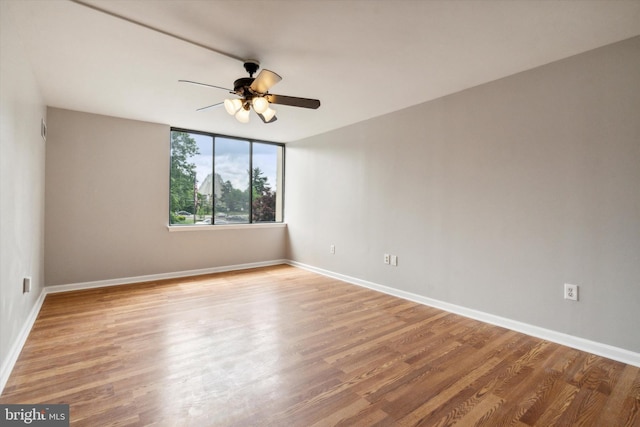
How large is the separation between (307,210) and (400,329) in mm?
2967

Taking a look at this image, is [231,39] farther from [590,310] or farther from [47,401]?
[590,310]

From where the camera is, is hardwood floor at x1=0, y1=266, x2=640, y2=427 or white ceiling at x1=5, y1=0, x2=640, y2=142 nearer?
hardwood floor at x1=0, y1=266, x2=640, y2=427

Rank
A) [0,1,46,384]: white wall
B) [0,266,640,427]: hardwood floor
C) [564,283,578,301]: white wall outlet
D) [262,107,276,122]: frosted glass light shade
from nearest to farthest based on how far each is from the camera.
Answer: [0,266,640,427]: hardwood floor
[0,1,46,384]: white wall
[564,283,578,301]: white wall outlet
[262,107,276,122]: frosted glass light shade

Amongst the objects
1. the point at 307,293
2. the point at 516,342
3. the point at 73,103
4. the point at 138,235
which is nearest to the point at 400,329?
the point at 516,342

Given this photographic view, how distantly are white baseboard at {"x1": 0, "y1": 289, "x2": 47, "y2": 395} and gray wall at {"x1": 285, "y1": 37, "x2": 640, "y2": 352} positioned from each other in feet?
11.6

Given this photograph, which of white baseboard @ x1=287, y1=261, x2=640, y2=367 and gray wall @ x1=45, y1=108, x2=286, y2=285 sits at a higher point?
gray wall @ x1=45, y1=108, x2=286, y2=285

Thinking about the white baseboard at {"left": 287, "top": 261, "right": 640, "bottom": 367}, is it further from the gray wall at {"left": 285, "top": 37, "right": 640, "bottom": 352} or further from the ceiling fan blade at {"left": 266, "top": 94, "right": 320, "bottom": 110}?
the ceiling fan blade at {"left": 266, "top": 94, "right": 320, "bottom": 110}

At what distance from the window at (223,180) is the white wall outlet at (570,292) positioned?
448 centimetres

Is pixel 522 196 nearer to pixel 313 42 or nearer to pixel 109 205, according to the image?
pixel 313 42

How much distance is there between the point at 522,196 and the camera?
9.20ft

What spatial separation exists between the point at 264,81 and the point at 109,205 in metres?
3.23

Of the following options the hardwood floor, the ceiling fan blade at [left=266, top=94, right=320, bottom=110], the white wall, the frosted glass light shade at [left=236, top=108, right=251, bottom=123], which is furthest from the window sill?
the ceiling fan blade at [left=266, top=94, right=320, bottom=110]

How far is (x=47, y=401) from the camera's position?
175cm

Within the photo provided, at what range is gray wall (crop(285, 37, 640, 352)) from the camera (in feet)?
7.59
